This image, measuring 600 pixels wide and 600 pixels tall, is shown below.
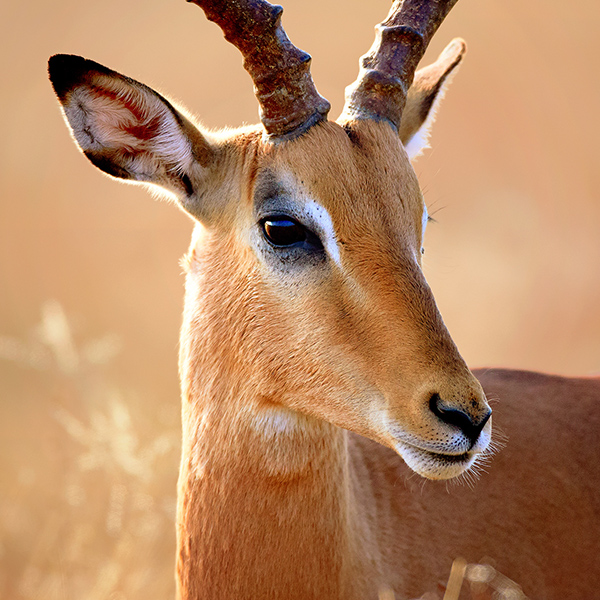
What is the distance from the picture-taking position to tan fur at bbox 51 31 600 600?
3045mm

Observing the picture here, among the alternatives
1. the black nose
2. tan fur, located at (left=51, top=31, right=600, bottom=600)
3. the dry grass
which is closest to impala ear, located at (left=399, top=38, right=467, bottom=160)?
tan fur, located at (left=51, top=31, right=600, bottom=600)

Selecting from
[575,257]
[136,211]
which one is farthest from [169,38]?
[575,257]

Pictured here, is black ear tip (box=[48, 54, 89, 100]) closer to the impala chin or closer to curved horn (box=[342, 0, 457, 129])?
curved horn (box=[342, 0, 457, 129])

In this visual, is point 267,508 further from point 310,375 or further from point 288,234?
point 288,234

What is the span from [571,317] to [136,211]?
23.3 ft

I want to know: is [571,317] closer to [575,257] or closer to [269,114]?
[575,257]

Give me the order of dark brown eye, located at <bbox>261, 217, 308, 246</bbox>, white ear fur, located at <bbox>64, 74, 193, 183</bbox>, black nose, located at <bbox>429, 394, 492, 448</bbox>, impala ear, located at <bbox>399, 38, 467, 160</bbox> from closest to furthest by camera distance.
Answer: black nose, located at <bbox>429, 394, 492, 448</bbox> → dark brown eye, located at <bbox>261, 217, 308, 246</bbox> → white ear fur, located at <bbox>64, 74, 193, 183</bbox> → impala ear, located at <bbox>399, 38, 467, 160</bbox>

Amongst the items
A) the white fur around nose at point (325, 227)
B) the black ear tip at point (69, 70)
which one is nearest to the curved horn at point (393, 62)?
the white fur around nose at point (325, 227)

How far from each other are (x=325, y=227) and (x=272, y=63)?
2.52 ft

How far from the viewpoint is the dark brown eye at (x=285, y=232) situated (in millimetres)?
3344

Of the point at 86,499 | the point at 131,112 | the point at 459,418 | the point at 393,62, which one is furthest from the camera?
the point at 86,499

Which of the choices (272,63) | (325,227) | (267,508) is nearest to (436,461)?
(267,508)

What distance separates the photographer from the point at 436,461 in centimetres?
291

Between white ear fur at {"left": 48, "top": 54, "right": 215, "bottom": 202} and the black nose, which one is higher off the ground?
white ear fur at {"left": 48, "top": 54, "right": 215, "bottom": 202}
